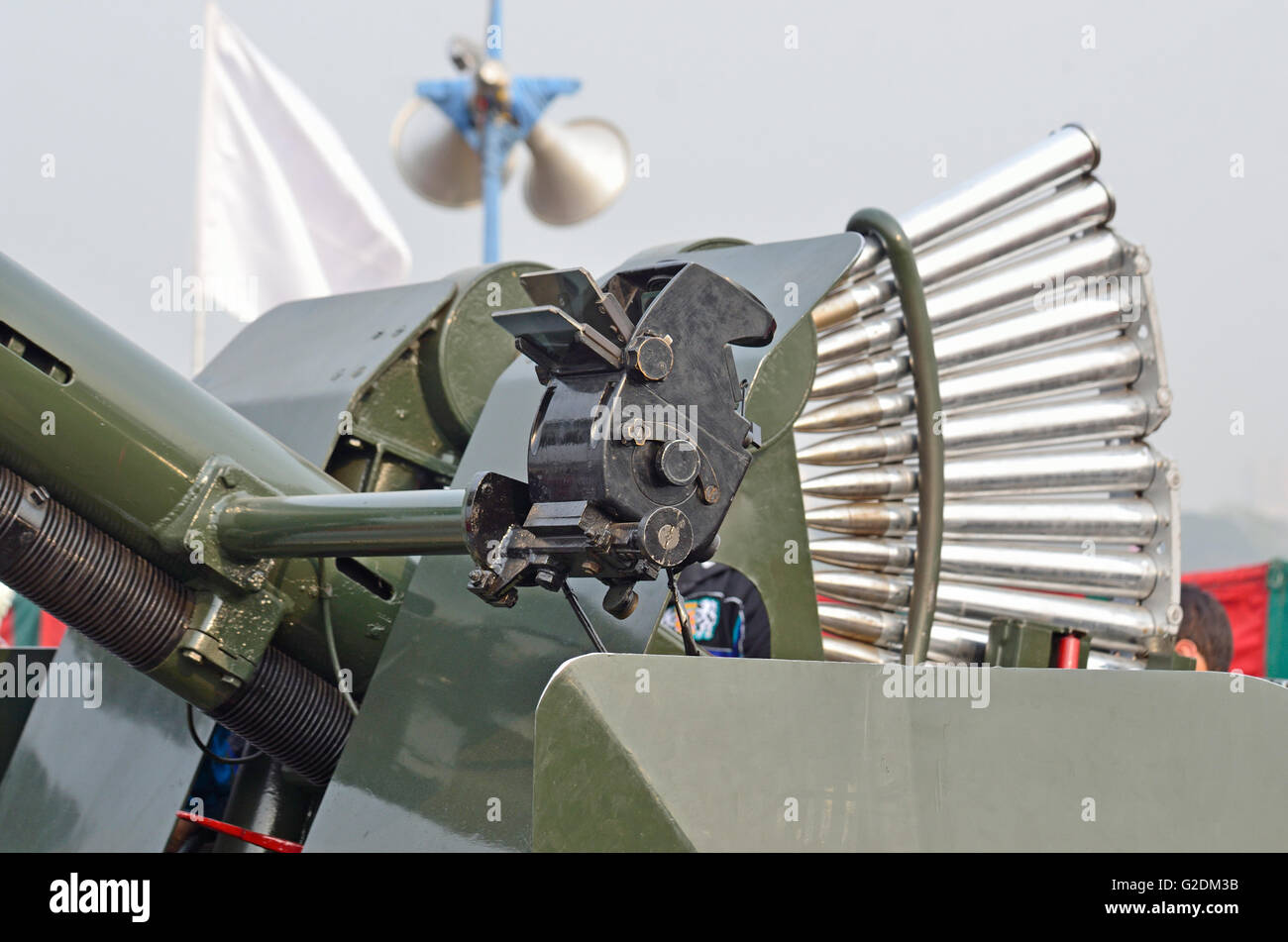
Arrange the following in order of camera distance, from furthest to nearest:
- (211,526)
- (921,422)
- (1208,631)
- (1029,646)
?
(1208,631)
(921,422)
(1029,646)
(211,526)

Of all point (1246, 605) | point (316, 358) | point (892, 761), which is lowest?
point (892, 761)

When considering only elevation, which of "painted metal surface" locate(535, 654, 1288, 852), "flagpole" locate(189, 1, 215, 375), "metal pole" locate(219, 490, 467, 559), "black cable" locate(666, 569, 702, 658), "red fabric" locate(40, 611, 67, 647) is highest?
"flagpole" locate(189, 1, 215, 375)

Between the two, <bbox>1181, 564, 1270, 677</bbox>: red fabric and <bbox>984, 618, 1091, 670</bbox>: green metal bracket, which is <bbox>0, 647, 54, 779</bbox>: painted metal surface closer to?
<bbox>984, 618, 1091, 670</bbox>: green metal bracket

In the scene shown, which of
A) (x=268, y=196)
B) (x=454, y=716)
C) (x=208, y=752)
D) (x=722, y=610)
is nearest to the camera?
(x=454, y=716)

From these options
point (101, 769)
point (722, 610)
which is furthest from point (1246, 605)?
point (101, 769)

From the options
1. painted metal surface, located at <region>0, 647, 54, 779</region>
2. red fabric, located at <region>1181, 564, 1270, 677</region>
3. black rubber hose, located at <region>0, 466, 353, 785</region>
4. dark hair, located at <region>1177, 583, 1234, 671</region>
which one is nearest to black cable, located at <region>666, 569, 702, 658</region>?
black rubber hose, located at <region>0, 466, 353, 785</region>

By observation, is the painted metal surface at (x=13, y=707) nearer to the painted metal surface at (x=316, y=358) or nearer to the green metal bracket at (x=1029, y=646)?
the painted metal surface at (x=316, y=358)

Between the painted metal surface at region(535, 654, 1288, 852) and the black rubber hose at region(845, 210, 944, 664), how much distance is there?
3.71 feet

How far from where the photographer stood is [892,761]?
2369 mm

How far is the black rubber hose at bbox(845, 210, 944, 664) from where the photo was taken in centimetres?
382

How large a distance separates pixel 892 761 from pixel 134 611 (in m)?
1.70

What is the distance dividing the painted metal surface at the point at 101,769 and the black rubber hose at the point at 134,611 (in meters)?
0.43

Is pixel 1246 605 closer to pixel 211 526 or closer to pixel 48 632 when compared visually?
pixel 211 526

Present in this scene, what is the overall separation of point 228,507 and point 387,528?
0.63 m
